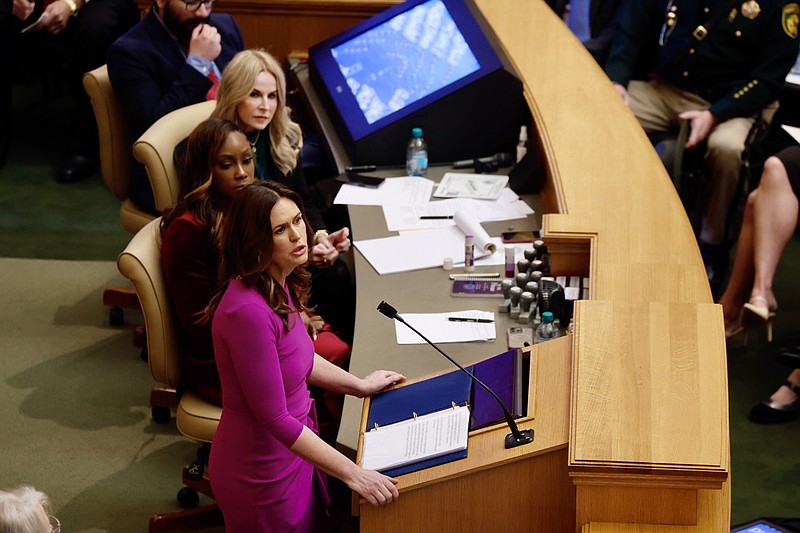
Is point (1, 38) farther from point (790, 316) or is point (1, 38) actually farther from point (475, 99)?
point (790, 316)

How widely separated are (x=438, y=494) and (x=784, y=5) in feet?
10.3

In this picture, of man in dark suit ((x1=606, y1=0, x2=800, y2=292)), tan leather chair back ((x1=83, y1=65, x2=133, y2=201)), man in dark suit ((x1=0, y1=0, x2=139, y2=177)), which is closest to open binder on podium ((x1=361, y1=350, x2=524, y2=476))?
tan leather chair back ((x1=83, y1=65, x2=133, y2=201))

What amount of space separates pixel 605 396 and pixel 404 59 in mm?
2374

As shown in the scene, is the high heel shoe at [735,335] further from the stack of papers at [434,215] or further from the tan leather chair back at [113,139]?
the tan leather chair back at [113,139]

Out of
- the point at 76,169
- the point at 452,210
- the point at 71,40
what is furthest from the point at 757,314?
the point at 71,40

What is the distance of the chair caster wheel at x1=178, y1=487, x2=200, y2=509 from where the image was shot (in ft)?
11.0

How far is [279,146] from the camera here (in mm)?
3719

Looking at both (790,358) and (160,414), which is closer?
(160,414)

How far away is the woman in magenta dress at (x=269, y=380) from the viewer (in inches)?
90.4

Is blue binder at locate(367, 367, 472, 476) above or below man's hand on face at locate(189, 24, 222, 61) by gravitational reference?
below

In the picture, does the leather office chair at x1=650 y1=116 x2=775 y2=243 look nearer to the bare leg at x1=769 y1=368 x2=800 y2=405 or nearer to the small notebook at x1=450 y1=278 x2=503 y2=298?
the bare leg at x1=769 y1=368 x2=800 y2=405

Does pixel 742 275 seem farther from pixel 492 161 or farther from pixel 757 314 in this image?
pixel 492 161

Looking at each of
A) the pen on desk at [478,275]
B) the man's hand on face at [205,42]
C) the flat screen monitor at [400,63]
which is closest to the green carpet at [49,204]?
the man's hand on face at [205,42]

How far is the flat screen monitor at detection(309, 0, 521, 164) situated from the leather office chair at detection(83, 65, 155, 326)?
31.8 inches
